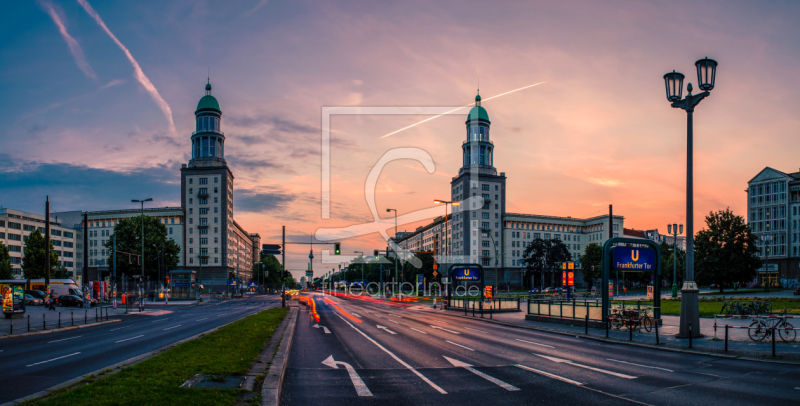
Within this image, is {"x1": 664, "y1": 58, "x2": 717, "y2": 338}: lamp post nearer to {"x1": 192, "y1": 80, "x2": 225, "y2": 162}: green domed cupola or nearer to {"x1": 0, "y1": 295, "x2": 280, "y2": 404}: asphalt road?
{"x1": 0, "y1": 295, "x2": 280, "y2": 404}: asphalt road

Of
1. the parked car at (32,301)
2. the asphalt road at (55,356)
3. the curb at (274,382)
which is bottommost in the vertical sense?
the parked car at (32,301)

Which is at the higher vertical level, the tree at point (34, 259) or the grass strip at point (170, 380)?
the grass strip at point (170, 380)

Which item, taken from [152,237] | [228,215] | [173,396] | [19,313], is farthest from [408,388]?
[228,215]

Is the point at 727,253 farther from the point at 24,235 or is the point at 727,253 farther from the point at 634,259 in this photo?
the point at 24,235

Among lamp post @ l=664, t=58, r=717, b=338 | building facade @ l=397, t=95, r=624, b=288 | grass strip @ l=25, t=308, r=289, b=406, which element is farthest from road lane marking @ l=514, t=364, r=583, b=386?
building facade @ l=397, t=95, r=624, b=288

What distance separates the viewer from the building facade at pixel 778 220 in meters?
108

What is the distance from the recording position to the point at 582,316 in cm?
2727

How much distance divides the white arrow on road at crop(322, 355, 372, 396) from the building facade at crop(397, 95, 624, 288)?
118 metres

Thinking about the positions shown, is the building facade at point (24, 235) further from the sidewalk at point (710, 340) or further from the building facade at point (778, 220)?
the building facade at point (778, 220)

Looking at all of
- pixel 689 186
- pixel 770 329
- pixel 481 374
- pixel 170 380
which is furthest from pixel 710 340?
pixel 170 380

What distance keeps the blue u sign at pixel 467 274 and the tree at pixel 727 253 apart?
41936 mm

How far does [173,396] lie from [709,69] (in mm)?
20100

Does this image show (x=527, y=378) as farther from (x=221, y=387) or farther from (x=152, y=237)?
(x=152, y=237)

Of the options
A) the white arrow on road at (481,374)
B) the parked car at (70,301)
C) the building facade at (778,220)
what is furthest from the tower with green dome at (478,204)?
the white arrow on road at (481,374)
